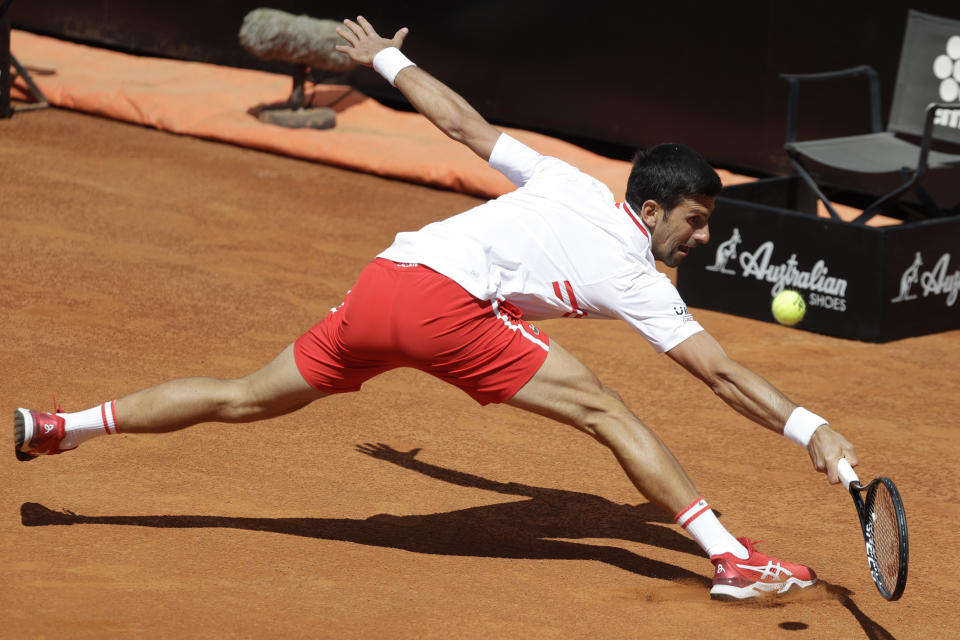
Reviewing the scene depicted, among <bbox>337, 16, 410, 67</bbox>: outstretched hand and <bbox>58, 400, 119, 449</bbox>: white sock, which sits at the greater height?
<bbox>337, 16, 410, 67</bbox>: outstretched hand

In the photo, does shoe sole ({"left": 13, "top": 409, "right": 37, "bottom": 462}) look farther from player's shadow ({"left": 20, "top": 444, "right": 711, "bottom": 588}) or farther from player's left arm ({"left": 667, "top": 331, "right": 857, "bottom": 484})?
player's left arm ({"left": 667, "top": 331, "right": 857, "bottom": 484})

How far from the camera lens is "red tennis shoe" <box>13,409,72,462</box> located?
4652mm

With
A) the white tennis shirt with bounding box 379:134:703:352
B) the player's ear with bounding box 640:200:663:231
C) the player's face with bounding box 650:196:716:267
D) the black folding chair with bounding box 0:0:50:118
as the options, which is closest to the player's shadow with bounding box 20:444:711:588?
the white tennis shirt with bounding box 379:134:703:352

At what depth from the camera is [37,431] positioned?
15.3 feet

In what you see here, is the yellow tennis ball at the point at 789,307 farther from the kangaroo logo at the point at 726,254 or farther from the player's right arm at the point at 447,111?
the player's right arm at the point at 447,111

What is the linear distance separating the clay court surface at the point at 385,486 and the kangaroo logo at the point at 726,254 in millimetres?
348

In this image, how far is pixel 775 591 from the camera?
4406 millimetres

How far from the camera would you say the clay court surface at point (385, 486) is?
168 inches

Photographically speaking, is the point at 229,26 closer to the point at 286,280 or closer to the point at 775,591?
the point at 286,280

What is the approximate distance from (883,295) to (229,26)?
27.3 feet

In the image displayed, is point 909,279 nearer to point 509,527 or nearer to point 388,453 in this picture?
point 388,453

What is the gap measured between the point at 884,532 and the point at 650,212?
1.25 m

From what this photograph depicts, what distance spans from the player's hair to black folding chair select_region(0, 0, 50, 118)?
8524mm

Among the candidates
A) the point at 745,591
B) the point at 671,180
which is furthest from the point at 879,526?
the point at 671,180
